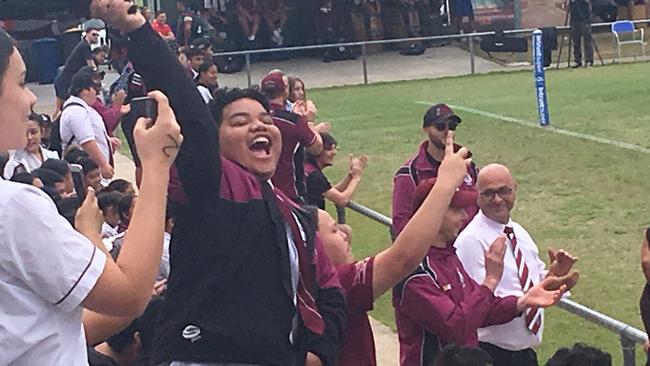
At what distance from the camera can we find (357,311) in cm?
454

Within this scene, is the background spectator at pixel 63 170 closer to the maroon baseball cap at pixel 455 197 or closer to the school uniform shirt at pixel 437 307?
the maroon baseball cap at pixel 455 197

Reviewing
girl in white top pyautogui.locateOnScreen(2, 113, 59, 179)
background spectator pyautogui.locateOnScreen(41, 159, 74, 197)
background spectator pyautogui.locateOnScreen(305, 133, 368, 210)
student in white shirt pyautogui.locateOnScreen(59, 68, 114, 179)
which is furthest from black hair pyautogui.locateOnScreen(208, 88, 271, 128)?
student in white shirt pyautogui.locateOnScreen(59, 68, 114, 179)

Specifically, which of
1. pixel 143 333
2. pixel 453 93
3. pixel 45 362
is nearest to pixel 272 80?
pixel 143 333

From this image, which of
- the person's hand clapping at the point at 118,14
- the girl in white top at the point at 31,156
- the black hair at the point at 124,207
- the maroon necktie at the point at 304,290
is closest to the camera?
the person's hand clapping at the point at 118,14

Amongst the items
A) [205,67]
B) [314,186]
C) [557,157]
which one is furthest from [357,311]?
[557,157]

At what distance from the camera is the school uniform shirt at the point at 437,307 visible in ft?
17.5

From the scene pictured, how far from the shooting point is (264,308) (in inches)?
147

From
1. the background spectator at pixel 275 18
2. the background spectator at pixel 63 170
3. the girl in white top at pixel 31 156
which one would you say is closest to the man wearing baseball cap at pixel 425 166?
the background spectator at pixel 63 170

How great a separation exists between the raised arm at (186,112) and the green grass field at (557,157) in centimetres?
491

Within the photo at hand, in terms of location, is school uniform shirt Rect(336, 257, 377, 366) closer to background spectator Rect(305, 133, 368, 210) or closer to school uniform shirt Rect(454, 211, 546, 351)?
school uniform shirt Rect(454, 211, 546, 351)

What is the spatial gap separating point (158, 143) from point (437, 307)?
257cm

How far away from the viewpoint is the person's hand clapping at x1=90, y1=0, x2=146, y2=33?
3354 mm

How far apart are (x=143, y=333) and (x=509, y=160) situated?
1259cm

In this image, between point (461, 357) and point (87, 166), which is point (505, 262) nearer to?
point (461, 357)
